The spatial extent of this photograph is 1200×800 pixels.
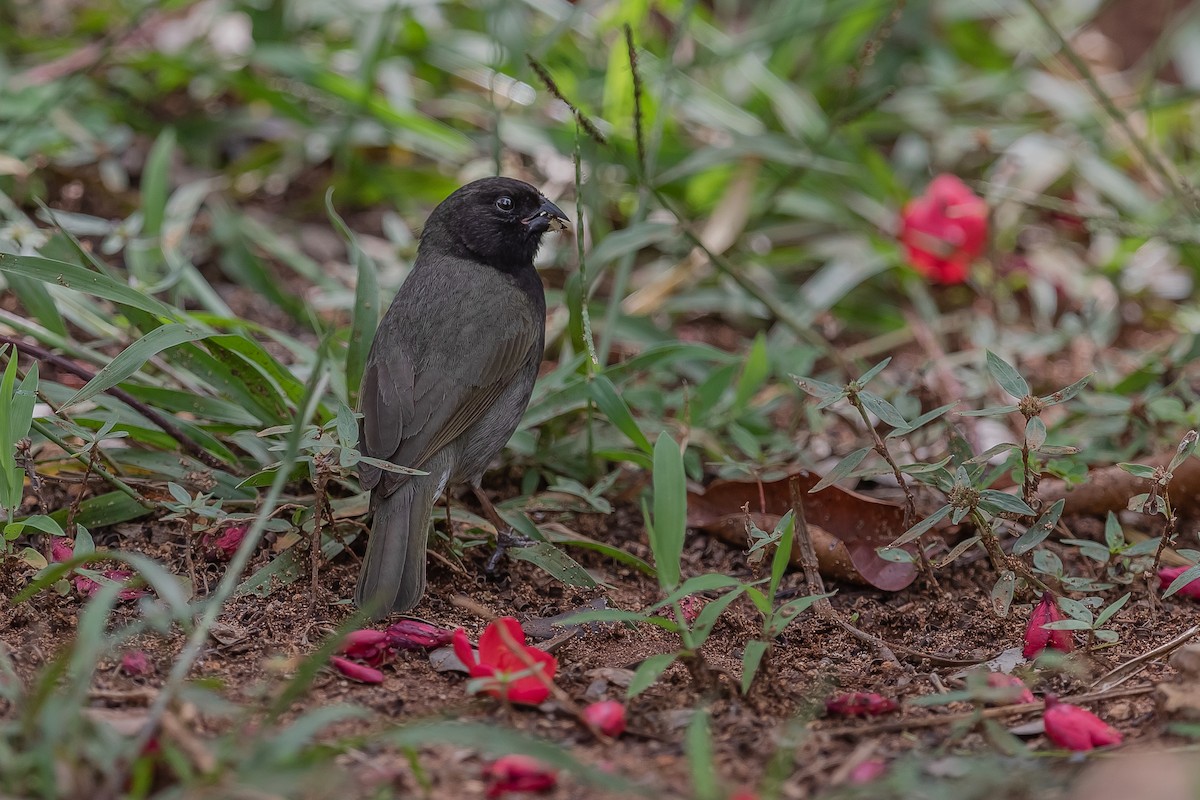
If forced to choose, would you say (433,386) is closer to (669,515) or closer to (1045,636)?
(669,515)

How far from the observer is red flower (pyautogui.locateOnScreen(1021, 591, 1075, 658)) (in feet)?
9.46

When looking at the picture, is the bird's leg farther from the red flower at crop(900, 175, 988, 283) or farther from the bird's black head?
the red flower at crop(900, 175, 988, 283)

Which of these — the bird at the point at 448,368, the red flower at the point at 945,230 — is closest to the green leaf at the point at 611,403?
the bird at the point at 448,368

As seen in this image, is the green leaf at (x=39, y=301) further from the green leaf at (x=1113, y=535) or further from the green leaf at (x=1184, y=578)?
the green leaf at (x=1184, y=578)

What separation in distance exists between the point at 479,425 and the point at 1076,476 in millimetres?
1621

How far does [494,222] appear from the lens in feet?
13.4

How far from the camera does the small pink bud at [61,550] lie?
3129 millimetres

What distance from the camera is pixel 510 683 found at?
8.28 feet

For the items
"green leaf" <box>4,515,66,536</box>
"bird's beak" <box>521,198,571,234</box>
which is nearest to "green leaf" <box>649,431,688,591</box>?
"green leaf" <box>4,515,66,536</box>

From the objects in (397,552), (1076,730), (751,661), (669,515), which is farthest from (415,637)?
(1076,730)

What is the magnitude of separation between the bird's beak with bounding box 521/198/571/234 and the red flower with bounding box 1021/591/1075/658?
77.5 inches

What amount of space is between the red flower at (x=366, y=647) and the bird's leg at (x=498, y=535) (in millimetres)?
677

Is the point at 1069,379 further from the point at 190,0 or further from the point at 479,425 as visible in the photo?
the point at 190,0

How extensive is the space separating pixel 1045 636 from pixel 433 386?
1.73 meters
